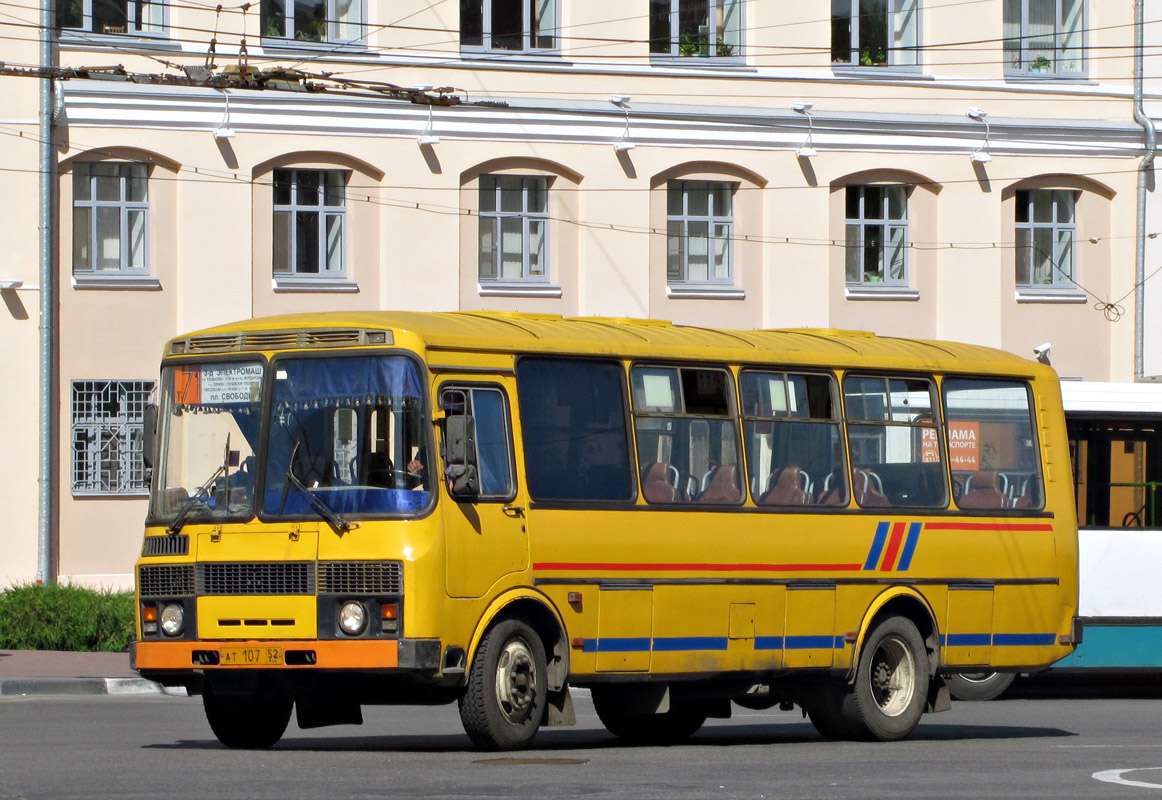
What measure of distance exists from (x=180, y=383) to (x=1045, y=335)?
75.2ft

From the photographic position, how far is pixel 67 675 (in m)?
21.2

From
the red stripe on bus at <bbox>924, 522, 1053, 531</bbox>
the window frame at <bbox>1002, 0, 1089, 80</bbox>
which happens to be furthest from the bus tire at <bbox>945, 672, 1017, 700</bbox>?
the window frame at <bbox>1002, 0, 1089, 80</bbox>

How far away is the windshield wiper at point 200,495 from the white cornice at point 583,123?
54.8 feet

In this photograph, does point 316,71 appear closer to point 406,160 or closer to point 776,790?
point 406,160

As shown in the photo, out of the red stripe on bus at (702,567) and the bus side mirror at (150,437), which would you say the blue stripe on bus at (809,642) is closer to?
the red stripe on bus at (702,567)

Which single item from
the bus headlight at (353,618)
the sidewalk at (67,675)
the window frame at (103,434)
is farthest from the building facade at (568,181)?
the bus headlight at (353,618)

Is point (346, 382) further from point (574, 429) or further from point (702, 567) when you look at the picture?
point (702, 567)

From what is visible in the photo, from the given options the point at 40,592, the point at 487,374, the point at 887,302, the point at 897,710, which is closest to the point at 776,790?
the point at 487,374

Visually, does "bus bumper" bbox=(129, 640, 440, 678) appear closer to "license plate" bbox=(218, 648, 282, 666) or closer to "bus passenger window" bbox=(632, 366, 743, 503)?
"license plate" bbox=(218, 648, 282, 666)

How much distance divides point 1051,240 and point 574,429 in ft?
72.9

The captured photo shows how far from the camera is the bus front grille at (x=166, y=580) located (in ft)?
42.2

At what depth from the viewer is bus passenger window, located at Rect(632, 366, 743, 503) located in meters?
14.0

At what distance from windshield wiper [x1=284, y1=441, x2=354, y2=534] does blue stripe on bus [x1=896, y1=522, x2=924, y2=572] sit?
473 centimetres

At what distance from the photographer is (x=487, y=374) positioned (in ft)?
43.1
